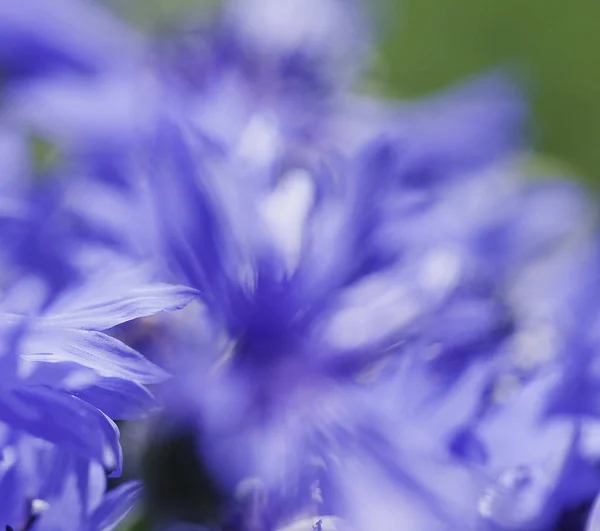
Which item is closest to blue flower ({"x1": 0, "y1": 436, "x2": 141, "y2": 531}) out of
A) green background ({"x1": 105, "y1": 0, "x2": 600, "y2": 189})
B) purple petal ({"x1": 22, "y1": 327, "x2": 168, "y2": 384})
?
purple petal ({"x1": 22, "y1": 327, "x2": 168, "y2": 384})

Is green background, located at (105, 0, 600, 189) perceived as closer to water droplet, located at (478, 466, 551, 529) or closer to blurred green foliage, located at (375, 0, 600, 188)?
blurred green foliage, located at (375, 0, 600, 188)

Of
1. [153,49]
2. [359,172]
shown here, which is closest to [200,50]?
[153,49]

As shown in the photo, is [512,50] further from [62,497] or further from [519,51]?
[62,497]

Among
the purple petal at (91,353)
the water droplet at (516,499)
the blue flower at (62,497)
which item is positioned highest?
the purple petal at (91,353)

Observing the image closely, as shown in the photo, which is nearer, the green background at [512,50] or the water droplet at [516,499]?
the water droplet at [516,499]

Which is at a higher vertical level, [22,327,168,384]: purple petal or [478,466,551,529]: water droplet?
[22,327,168,384]: purple petal

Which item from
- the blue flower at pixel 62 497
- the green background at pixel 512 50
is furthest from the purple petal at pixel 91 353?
the green background at pixel 512 50

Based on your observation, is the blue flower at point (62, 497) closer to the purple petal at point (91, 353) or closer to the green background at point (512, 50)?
the purple petal at point (91, 353)

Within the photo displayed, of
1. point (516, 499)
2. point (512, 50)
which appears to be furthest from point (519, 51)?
point (516, 499)

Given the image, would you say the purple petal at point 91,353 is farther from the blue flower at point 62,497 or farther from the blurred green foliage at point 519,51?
the blurred green foliage at point 519,51

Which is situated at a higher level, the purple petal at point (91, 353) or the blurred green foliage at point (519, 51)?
the blurred green foliage at point (519, 51)

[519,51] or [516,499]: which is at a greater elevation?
[519,51]
